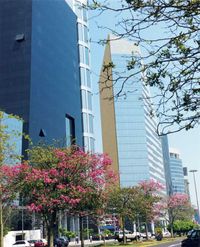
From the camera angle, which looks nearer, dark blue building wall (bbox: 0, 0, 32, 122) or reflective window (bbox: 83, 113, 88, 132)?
dark blue building wall (bbox: 0, 0, 32, 122)

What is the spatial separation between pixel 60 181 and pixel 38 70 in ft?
196

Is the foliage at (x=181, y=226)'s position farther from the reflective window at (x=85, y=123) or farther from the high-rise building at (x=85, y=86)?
the reflective window at (x=85, y=123)

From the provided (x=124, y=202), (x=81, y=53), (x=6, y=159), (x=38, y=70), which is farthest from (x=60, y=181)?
(x=81, y=53)

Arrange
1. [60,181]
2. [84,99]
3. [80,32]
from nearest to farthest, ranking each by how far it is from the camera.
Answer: [60,181], [84,99], [80,32]

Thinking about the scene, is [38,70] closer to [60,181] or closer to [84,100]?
[84,100]

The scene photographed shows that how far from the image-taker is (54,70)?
9125cm

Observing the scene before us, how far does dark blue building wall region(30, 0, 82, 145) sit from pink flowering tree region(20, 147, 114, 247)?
50.6 metres

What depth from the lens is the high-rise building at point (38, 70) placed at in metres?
81.4

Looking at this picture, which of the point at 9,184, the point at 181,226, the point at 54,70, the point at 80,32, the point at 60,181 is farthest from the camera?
the point at 80,32

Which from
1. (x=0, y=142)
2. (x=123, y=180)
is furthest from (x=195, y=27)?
(x=123, y=180)

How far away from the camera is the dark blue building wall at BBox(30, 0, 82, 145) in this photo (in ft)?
274

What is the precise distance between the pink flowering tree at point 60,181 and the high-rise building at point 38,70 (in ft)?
154

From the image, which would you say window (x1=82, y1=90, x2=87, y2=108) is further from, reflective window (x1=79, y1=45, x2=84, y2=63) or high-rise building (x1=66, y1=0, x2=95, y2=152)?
reflective window (x1=79, y1=45, x2=84, y2=63)

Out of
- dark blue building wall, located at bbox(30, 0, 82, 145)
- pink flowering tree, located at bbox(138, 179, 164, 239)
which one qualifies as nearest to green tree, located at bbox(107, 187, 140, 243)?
pink flowering tree, located at bbox(138, 179, 164, 239)
